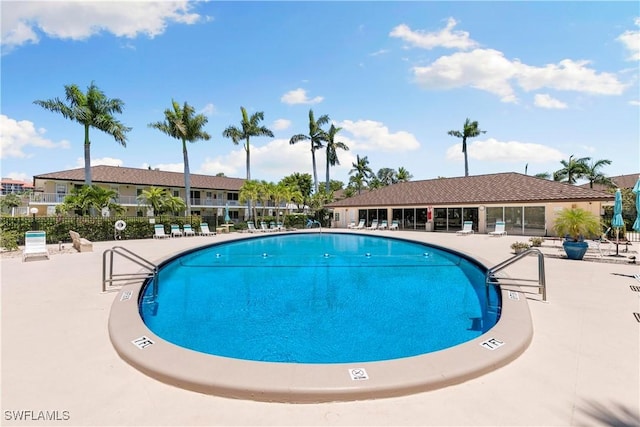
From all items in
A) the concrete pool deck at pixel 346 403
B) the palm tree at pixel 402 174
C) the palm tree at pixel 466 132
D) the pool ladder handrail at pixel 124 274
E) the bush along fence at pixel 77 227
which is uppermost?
the palm tree at pixel 466 132

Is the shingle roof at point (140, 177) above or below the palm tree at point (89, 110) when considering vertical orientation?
below

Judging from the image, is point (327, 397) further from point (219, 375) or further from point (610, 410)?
point (610, 410)

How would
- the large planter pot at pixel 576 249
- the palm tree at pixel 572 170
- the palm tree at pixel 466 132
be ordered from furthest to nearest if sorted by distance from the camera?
the palm tree at pixel 466 132 → the palm tree at pixel 572 170 → the large planter pot at pixel 576 249

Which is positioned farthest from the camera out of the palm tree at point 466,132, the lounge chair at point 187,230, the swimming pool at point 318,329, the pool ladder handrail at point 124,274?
the palm tree at point 466,132

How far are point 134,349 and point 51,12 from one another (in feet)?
40.9

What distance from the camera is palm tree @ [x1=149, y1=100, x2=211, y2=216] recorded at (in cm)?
3094

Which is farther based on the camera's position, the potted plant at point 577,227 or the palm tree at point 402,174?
the palm tree at point 402,174

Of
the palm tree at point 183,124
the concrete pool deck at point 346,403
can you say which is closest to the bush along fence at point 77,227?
the palm tree at point 183,124

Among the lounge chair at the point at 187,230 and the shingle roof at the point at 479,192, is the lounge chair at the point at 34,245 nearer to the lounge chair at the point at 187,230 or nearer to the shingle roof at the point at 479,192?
the lounge chair at the point at 187,230

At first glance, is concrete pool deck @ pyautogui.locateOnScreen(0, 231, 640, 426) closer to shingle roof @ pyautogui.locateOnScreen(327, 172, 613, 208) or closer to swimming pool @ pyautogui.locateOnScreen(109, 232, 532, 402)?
swimming pool @ pyautogui.locateOnScreen(109, 232, 532, 402)

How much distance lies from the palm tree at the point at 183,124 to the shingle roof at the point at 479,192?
15.7 meters

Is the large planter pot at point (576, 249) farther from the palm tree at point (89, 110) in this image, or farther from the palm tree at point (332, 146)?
the palm tree at point (332, 146)

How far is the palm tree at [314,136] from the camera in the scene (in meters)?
41.0

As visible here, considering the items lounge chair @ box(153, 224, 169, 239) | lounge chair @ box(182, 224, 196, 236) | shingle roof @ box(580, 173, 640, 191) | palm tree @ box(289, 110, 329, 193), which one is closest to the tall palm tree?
palm tree @ box(289, 110, 329, 193)
